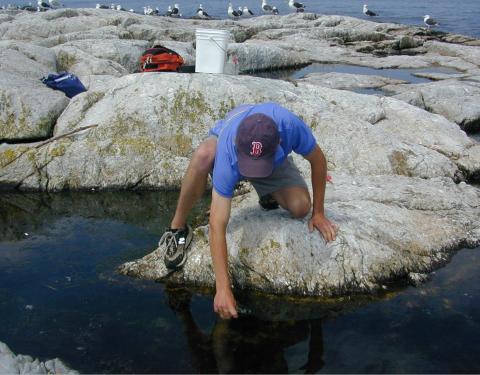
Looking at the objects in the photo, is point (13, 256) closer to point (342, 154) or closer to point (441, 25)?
point (342, 154)

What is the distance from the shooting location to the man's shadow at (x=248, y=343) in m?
5.15

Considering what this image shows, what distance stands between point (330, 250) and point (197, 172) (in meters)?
2.09

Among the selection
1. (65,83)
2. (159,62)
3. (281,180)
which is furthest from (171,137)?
(159,62)

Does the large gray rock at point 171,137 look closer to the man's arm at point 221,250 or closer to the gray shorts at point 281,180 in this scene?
the gray shorts at point 281,180

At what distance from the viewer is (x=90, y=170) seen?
9984 millimetres

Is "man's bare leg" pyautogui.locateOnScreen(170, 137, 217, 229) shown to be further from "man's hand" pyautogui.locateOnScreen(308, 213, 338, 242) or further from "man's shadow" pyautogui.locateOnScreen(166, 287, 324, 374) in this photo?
"man's hand" pyautogui.locateOnScreen(308, 213, 338, 242)

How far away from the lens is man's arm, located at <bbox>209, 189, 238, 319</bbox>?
519 cm

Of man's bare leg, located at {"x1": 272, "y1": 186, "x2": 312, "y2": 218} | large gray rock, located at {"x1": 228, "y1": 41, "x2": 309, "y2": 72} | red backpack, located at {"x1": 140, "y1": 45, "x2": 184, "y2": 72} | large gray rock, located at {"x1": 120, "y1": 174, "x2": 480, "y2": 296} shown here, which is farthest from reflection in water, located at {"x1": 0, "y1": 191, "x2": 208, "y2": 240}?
large gray rock, located at {"x1": 228, "y1": 41, "x2": 309, "y2": 72}

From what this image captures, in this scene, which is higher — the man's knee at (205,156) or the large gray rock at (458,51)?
the man's knee at (205,156)

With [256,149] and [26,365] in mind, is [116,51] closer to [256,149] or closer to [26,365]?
[256,149]

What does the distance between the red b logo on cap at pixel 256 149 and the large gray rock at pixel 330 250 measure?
2117 mm

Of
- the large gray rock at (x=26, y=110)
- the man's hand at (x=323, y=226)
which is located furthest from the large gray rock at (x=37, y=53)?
the man's hand at (x=323, y=226)

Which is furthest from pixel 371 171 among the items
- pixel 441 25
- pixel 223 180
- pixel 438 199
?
pixel 441 25

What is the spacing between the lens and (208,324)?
5.86 m
